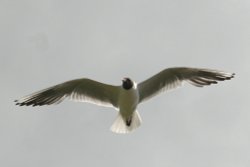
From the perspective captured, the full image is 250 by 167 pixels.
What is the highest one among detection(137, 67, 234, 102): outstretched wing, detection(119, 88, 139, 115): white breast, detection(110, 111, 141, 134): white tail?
detection(137, 67, 234, 102): outstretched wing

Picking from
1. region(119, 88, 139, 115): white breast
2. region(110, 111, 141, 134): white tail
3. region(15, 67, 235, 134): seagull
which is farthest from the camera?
region(110, 111, 141, 134): white tail

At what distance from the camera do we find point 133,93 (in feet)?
33.4

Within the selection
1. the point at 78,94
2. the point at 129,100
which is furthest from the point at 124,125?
the point at 78,94

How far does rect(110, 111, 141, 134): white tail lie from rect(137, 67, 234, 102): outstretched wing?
0.38 m

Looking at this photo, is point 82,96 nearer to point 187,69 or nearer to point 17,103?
point 17,103

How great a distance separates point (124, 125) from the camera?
34.7ft

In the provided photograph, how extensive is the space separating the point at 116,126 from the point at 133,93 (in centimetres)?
87

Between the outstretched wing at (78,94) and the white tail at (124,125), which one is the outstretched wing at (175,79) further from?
the outstretched wing at (78,94)

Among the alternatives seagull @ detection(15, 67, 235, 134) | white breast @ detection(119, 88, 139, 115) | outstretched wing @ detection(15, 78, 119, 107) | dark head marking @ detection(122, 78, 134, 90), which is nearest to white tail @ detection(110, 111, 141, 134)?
seagull @ detection(15, 67, 235, 134)

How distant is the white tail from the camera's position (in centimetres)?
1048

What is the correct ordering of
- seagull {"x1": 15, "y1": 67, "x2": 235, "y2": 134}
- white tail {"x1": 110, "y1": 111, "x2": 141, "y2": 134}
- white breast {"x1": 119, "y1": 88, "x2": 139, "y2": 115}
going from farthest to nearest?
white tail {"x1": 110, "y1": 111, "x2": 141, "y2": 134} → seagull {"x1": 15, "y1": 67, "x2": 235, "y2": 134} → white breast {"x1": 119, "y1": 88, "x2": 139, "y2": 115}

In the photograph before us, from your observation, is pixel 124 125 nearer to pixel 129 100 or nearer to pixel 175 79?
pixel 129 100

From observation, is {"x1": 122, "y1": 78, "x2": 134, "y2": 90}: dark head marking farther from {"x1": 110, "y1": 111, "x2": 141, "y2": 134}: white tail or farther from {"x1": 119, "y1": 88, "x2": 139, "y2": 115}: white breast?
{"x1": 110, "y1": 111, "x2": 141, "y2": 134}: white tail

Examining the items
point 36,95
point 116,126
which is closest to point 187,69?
point 116,126
